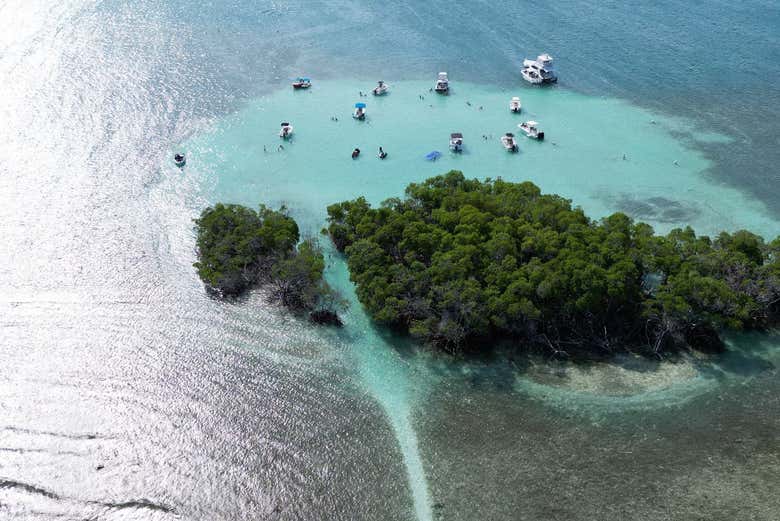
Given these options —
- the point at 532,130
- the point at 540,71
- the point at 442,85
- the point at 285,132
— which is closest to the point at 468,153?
the point at 532,130

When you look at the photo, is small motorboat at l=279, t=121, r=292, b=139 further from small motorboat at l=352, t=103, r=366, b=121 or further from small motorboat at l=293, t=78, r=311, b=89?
small motorboat at l=293, t=78, r=311, b=89

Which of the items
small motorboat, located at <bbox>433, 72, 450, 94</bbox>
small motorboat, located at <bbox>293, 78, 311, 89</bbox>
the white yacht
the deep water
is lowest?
the deep water

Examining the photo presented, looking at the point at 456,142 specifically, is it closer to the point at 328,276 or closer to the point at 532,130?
the point at 532,130

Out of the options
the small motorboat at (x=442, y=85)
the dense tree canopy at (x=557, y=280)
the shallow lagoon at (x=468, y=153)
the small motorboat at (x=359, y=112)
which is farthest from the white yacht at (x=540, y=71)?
the dense tree canopy at (x=557, y=280)

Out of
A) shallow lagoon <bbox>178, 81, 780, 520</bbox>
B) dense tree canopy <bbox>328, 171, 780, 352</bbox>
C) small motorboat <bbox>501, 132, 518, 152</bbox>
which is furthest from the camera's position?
small motorboat <bbox>501, 132, 518, 152</bbox>

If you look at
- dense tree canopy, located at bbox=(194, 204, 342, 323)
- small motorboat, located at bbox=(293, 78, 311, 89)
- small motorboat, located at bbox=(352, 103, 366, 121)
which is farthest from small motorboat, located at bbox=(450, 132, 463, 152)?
dense tree canopy, located at bbox=(194, 204, 342, 323)

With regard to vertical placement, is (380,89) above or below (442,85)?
below

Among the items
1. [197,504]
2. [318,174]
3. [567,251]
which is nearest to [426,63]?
[318,174]
